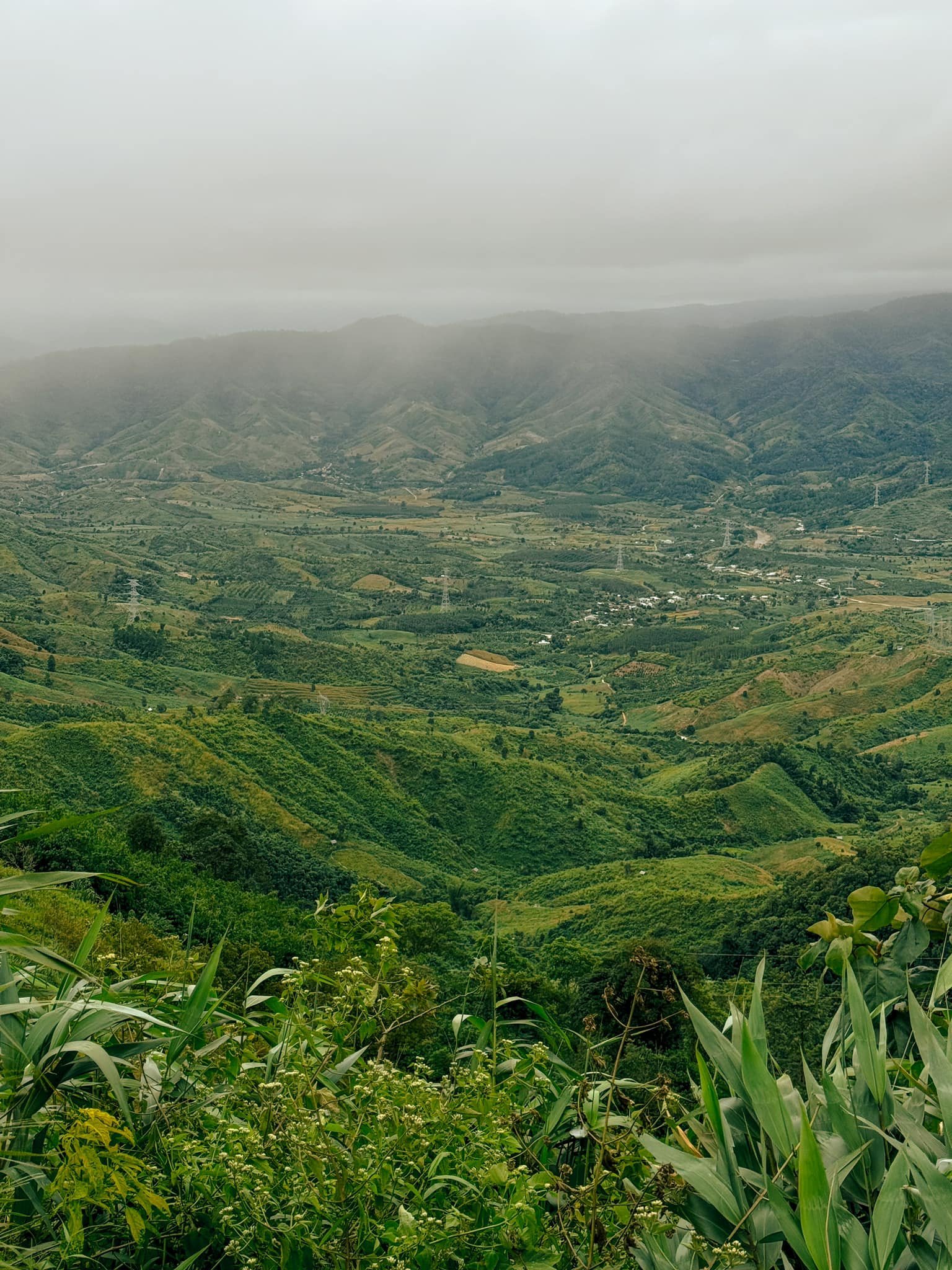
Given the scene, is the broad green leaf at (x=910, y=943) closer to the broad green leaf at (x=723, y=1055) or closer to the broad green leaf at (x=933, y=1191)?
the broad green leaf at (x=723, y=1055)

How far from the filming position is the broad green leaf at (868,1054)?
106 inches

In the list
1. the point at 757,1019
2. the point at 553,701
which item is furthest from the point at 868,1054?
the point at 553,701

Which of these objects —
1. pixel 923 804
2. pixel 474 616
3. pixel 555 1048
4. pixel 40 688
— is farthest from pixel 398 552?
pixel 555 1048

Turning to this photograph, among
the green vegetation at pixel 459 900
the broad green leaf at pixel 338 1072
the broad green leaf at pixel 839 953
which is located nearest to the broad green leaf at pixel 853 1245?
the green vegetation at pixel 459 900

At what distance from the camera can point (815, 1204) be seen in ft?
7.34

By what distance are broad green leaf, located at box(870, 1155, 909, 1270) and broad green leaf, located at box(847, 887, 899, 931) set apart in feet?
3.44

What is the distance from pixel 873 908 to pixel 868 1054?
72 cm

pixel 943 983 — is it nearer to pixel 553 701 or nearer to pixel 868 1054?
pixel 868 1054

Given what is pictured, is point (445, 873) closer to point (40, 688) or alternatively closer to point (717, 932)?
point (717, 932)

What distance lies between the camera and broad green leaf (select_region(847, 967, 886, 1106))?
270 cm

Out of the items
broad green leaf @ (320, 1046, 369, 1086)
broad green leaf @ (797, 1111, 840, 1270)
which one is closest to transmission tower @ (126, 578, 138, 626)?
broad green leaf @ (320, 1046, 369, 1086)

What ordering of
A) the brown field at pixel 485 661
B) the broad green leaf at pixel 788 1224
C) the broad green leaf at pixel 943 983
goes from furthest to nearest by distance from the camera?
the brown field at pixel 485 661
the broad green leaf at pixel 943 983
the broad green leaf at pixel 788 1224

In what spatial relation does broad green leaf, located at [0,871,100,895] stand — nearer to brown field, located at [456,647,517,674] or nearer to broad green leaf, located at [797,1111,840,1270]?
broad green leaf, located at [797,1111,840,1270]

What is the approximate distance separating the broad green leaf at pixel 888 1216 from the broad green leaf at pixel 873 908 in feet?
3.44
